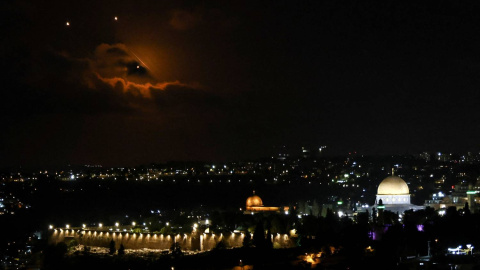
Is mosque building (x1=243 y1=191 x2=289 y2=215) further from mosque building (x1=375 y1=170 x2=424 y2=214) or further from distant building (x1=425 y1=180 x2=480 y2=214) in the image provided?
distant building (x1=425 y1=180 x2=480 y2=214)

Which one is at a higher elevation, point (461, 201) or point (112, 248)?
point (461, 201)

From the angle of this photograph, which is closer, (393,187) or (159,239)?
(159,239)

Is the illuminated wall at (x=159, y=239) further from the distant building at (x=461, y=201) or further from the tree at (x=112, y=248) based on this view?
the distant building at (x=461, y=201)

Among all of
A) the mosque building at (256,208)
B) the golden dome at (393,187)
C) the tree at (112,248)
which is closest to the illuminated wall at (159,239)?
the tree at (112,248)

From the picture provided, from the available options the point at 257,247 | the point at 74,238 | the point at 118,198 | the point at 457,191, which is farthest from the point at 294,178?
the point at 257,247

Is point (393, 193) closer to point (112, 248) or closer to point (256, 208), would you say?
point (256, 208)

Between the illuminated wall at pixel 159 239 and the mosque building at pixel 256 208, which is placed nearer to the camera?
the illuminated wall at pixel 159 239

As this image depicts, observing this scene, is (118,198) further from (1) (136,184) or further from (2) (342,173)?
(2) (342,173)

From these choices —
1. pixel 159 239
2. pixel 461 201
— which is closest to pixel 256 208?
pixel 461 201

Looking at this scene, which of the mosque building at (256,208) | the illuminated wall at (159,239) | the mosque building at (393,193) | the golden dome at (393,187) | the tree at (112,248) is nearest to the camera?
the illuminated wall at (159,239)

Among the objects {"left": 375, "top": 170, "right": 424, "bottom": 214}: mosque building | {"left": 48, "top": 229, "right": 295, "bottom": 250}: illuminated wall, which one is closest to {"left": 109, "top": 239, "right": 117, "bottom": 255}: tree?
{"left": 48, "top": 229, "right": 295, "bottom": 250}: illuminated wall
